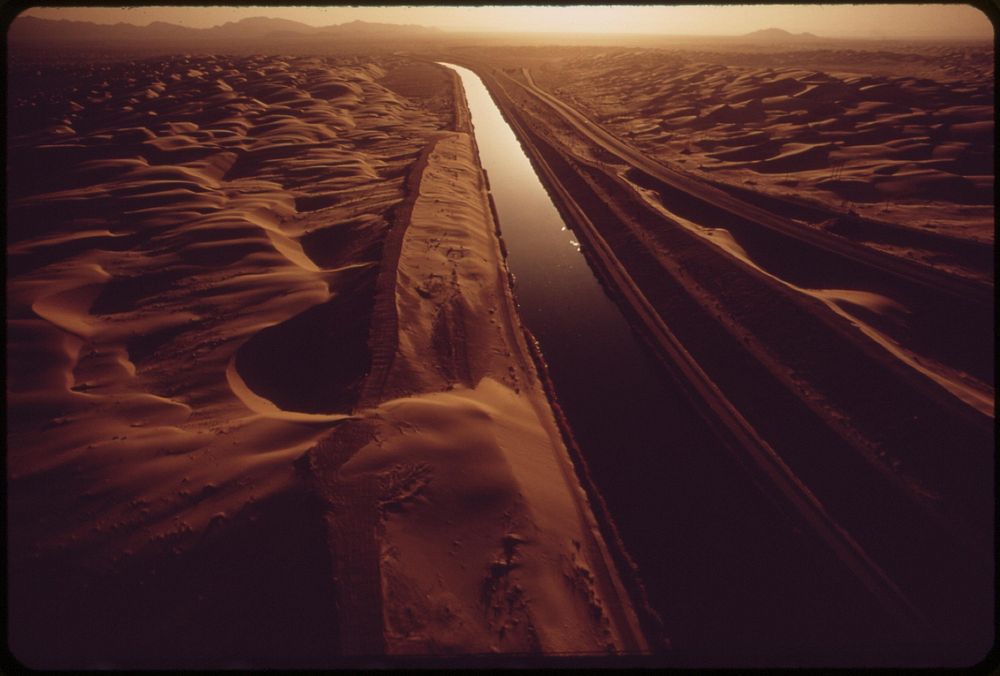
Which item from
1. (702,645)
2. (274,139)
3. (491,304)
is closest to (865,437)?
(702,645)

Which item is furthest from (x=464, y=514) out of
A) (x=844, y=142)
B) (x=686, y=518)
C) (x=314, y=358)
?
(x=844, y=142)

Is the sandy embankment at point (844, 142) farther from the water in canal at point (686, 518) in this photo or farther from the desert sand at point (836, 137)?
the water in canal at point (686, 518)

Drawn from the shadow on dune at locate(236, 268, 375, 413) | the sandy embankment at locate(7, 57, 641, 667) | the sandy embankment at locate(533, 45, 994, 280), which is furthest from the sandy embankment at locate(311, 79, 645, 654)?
the sandy embankment at locate(533, 45, 994, 280)

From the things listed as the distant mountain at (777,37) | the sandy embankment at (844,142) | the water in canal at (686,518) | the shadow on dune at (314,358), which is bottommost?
the water in canal at (686,518)

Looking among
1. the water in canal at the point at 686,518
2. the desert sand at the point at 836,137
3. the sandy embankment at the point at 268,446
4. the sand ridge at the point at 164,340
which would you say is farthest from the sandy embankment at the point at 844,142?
the sand ridge at the point at 164,340

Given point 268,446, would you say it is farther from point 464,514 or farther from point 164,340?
point 164,340

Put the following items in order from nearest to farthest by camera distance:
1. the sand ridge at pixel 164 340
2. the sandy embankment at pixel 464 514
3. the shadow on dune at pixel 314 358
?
1. the sandy embankment at pixel 464 514
2. the sand ridge at pixel 164 340
3. the shadow on dune at pixel 314 358

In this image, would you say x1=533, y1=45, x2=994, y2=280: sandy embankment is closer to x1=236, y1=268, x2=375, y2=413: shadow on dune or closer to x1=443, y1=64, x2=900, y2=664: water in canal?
x1=443, y1=64, x2=900, y2=664: water in canal
